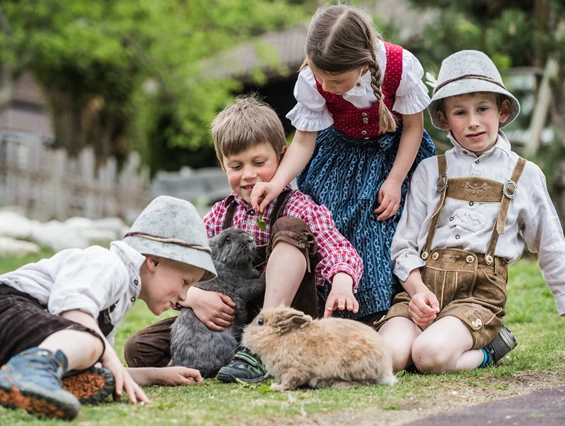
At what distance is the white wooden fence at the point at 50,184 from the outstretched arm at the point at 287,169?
11.2m

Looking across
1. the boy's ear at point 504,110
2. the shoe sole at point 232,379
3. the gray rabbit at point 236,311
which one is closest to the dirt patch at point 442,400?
the shoe sole at point 232,379

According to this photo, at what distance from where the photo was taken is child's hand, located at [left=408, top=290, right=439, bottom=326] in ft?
12.6

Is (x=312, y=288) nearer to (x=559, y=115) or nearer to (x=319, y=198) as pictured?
(x=319, y=198)

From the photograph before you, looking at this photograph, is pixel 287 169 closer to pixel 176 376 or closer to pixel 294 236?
pixel 294 236

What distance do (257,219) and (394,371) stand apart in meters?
1.07

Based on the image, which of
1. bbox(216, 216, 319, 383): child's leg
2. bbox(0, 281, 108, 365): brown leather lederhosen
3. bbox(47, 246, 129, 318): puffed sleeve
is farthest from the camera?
bbox(216, 216, 319, 383): child's leg

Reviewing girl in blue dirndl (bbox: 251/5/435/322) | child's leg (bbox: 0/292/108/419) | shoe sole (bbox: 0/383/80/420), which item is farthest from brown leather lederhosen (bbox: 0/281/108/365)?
girl in blue dirndl (bbox: 251/5/435/322)

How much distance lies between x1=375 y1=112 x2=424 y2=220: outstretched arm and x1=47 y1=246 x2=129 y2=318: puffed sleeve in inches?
67.9

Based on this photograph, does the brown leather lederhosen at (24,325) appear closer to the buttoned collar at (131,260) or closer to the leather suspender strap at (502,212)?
the buttoned collar at (131,260)

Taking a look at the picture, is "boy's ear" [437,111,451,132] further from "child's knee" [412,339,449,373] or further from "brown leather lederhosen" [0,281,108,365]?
"brown leather lederhosen" [0,281,108,365]

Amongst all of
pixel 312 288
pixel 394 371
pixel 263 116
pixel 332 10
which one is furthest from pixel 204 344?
pixel 332 10

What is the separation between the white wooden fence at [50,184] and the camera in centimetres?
1470

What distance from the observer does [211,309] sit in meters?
3.82

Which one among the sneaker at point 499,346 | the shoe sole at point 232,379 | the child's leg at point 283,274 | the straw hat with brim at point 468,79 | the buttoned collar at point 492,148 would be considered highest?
the straw hat with brim at point 468,79
